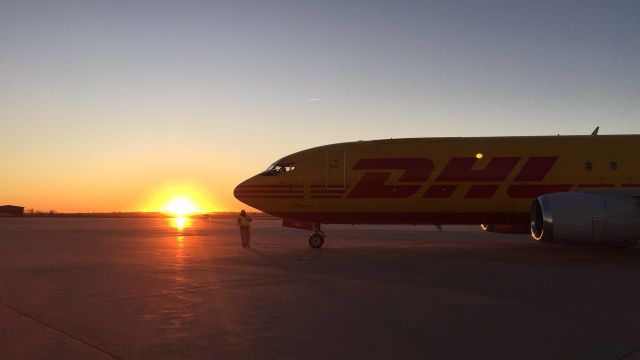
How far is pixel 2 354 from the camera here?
4.92 metres

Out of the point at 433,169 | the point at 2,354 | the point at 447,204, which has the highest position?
the point at 433,169

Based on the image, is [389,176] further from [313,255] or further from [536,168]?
[536,168]

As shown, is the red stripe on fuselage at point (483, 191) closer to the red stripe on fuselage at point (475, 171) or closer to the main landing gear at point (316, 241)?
the red stripe on fuselage at point (475, 171)

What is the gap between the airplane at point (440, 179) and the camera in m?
17.2

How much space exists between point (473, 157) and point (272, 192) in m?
7.29

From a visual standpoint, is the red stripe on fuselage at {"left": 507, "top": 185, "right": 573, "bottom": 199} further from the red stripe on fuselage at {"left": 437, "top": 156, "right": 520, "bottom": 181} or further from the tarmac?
the tarmac

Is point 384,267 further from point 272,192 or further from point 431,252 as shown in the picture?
point 272,192

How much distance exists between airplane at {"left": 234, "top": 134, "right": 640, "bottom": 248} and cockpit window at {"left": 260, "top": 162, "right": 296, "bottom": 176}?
0.05 meters

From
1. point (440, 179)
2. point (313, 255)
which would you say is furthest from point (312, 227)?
point (440, 179)

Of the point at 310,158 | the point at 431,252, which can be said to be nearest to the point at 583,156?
the point at 431,252

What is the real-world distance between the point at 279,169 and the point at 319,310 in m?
12.0

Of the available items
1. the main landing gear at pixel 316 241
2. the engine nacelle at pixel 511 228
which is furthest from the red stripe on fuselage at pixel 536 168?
the main landing gear at pixel 316 241

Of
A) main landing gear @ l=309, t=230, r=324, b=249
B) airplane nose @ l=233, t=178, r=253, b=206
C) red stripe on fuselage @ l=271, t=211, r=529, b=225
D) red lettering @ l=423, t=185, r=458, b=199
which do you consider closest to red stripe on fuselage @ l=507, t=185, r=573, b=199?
red stripe on fuselage @ l=271, t=211, r=529, b=225

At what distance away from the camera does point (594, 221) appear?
13164 millimetres
